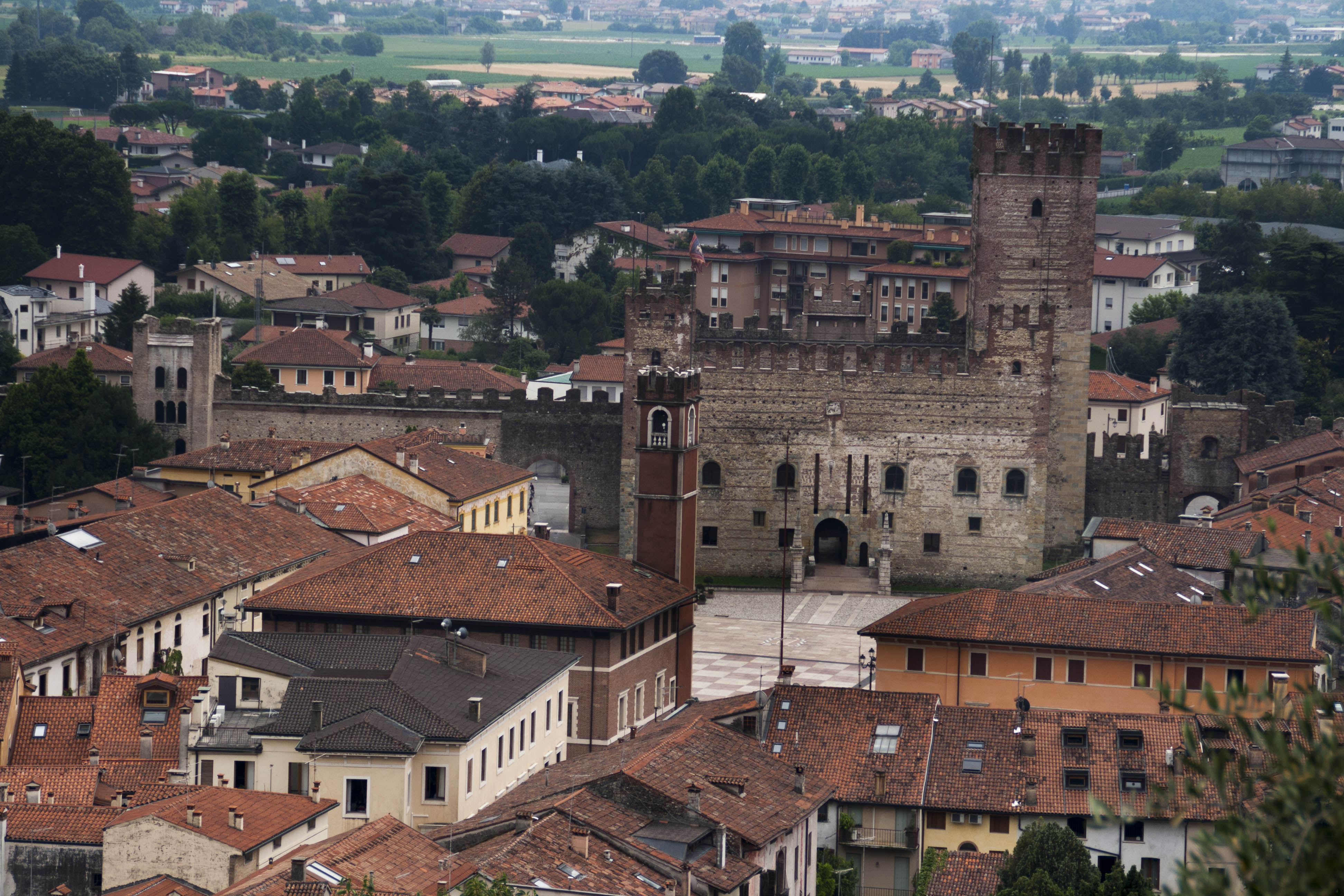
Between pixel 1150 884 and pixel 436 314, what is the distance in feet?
298

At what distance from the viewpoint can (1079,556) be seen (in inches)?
3145

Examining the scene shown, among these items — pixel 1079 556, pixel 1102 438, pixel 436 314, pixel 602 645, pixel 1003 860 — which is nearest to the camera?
pixel 1003 860

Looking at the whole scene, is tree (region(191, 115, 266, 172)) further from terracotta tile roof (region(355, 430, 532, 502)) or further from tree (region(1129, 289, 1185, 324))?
terracotta tile roof (region(355, 430, 532, 502))

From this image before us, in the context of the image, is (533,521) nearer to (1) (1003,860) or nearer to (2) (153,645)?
(2) (153,645)

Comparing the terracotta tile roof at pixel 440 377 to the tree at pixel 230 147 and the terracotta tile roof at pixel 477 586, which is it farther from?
the tree at pixel 230 147

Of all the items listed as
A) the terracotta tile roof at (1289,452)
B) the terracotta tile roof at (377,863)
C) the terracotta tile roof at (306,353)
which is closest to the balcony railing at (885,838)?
the terracotta tile roof at (377,863)

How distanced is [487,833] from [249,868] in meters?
3.72

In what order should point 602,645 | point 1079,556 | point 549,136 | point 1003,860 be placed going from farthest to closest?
1. point 549,136
2. point 1079,556
3. point 602,645
4. point 1003,860

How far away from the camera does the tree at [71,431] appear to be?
80125 millimetres

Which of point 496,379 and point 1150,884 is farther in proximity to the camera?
point 496,379

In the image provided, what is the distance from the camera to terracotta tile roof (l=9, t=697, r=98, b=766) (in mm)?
45562

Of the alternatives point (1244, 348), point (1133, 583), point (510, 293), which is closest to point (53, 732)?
point (1133, 583)

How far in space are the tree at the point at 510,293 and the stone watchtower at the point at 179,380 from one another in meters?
42.8

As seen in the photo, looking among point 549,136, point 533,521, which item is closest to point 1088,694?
point 533,521
